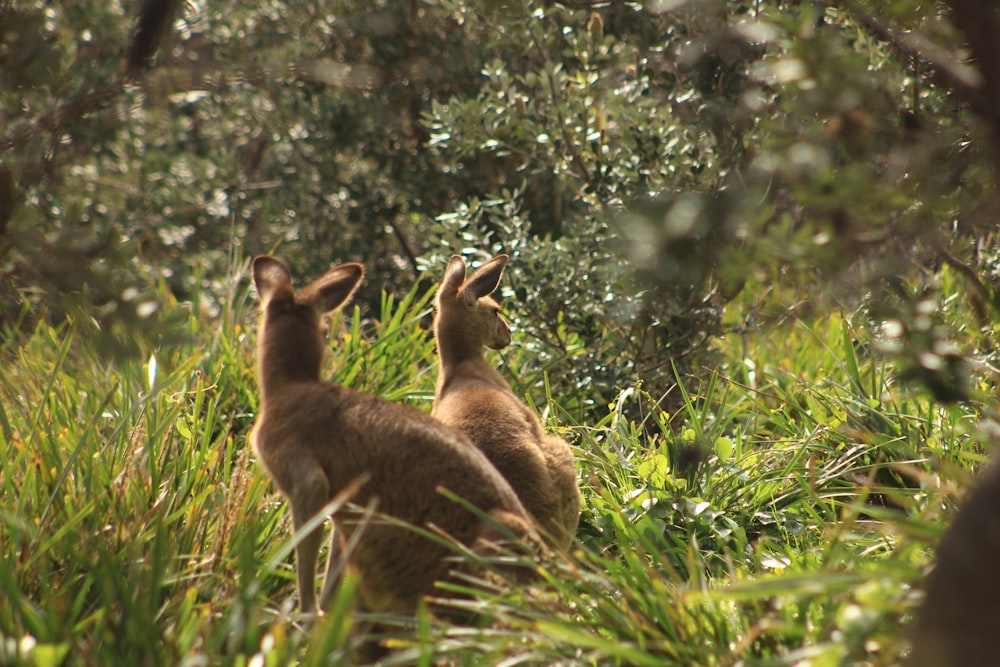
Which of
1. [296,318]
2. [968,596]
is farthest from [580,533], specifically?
[968,596]

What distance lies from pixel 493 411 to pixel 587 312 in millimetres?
2024

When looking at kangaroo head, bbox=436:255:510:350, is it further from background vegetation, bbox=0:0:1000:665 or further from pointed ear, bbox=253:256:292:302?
pointed ear, bbox=253:256:292:302

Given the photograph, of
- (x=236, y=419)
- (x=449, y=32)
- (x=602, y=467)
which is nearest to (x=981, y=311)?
(x=602, y=467)

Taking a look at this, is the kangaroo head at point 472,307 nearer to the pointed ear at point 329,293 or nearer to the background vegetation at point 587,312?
the background vegetation at point 587,312

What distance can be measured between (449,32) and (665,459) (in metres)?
6.11

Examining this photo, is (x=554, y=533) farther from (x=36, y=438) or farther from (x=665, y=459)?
(x=36, y=438)

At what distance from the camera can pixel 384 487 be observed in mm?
3703

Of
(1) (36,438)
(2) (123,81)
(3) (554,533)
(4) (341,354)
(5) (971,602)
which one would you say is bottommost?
(4) (341,354)

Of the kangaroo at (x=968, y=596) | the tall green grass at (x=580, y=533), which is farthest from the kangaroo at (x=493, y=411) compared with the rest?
the kangaroo at (x=968, y=596)

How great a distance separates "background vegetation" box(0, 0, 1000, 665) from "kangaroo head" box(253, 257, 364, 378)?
49 cm

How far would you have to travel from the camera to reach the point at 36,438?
433 cm

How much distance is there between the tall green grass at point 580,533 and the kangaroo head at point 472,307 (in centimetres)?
76

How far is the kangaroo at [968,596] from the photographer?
224cm

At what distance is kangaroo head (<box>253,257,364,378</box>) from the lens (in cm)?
425
